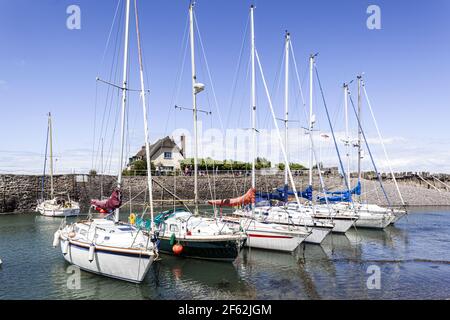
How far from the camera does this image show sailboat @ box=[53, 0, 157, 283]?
17.2 meters

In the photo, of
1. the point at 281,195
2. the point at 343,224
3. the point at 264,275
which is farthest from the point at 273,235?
the point at 343,224

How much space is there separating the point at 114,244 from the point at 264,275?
7939 millimetres

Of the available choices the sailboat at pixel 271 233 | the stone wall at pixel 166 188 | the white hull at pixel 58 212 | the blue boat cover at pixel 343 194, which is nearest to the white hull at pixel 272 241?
the sailboat at pixel 271 233

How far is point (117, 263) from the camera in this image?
694 inches

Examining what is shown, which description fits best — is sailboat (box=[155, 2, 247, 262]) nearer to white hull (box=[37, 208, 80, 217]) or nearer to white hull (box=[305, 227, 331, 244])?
white hull (box=[305, 227, 331, 244])

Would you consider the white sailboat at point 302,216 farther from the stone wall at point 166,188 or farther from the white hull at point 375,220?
the stone wall at point 166,188

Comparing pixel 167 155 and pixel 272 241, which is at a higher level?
pixel 167 155

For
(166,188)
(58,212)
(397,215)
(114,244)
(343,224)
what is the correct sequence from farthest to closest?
(166,188), (58,212), (397,215), (343,224), (114,244)

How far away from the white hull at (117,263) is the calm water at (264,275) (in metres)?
0.41

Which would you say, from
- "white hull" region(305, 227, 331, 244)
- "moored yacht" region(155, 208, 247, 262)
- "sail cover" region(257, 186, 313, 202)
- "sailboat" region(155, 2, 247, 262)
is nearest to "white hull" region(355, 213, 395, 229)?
"sail cover" region(257, 186, 313, 202)

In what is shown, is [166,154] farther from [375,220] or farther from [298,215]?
[298,215]

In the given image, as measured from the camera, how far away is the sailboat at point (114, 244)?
56.6 feet

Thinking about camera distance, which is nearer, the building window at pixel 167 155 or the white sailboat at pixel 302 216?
the white sailboat at pixel 302 216

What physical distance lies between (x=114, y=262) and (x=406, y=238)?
25018 millimetres
